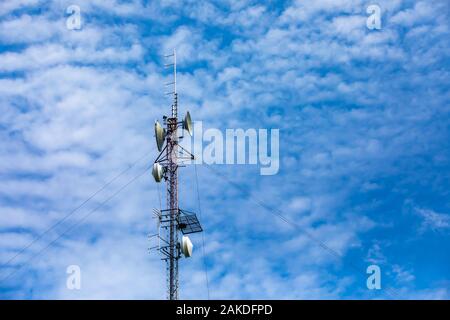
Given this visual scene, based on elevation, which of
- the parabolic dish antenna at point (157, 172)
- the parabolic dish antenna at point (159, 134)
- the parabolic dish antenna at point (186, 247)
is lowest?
the parabolic dish antenna at point (186, 247)

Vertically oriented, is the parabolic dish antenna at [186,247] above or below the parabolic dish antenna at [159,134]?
below

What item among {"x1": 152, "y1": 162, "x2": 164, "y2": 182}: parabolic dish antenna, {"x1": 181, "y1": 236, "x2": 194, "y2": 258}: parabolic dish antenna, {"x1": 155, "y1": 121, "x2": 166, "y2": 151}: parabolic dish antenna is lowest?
{"x1": 181, "y1": 236, "x2": 194, "y2": 258}: parabolic dish antenna

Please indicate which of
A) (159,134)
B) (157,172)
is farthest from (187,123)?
(157,172)

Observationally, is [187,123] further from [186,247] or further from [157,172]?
[186,247]

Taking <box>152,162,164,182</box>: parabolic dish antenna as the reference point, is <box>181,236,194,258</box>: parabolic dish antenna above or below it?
below

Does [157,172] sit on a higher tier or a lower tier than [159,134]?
lower

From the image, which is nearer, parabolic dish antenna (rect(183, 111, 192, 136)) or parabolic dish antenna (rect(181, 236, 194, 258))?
parabolic dish antenna (rect(181, 236, 194, 258))

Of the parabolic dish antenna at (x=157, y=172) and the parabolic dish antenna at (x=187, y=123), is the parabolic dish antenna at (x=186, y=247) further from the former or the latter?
the parabolic dish antenna at (x=187, y=123)

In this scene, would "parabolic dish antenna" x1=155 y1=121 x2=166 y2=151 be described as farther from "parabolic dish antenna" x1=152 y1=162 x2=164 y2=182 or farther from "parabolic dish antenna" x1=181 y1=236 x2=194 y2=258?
"parabolic dish antenna" x1=181 y1=236 x2=194 y2=258

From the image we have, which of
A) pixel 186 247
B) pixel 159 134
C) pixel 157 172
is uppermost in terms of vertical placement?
pixel 159 134
